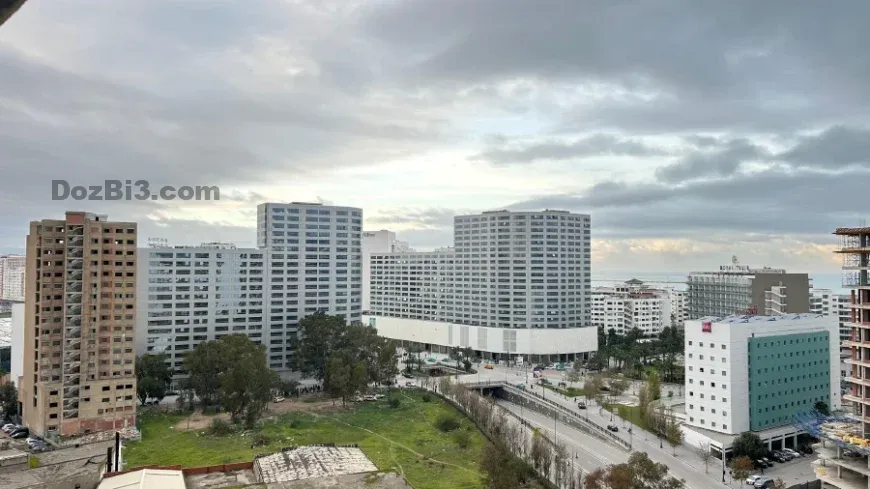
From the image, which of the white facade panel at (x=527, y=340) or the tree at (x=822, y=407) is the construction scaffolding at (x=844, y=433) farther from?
the white facade panel at (x=527, y=340)

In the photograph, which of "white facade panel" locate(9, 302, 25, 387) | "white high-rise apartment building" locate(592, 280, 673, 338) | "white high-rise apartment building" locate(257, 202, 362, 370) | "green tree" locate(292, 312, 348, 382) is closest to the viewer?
"white facade panel" locate(9, 302, 25, 387)

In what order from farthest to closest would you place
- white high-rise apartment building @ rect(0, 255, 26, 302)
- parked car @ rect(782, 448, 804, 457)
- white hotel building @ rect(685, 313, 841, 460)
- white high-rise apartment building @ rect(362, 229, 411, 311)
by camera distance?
1. white high-rise apartment building @ rect(0, 255, 26, 302)
2. white high-rise apartment building @ rect(362, 229, 411, 311)
3. white hotel building @ rect(685, 313, 841, 460)
4. parked car @ rect(782, 448, 804, 457)

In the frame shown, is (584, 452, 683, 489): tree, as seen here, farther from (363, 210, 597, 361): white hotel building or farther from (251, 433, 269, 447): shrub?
(363, 210, 597, 361): white hotel building

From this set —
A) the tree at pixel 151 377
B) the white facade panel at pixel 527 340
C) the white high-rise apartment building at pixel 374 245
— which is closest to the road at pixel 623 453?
the white facade panel at pixel 527 340

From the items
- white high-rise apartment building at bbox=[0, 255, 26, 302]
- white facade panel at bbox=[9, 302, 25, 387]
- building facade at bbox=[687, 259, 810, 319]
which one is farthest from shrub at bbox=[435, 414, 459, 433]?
white high-rise apartment building at bbox=[0, 255, 26, 302]

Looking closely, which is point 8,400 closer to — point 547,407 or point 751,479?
point 547,407

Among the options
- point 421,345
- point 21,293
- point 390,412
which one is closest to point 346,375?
point 390,412

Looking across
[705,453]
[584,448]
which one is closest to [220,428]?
[584,448]

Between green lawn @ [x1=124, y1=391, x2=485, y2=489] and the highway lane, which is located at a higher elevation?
green lawn @ [x1=124, y1=391, x2=485, y2=489]
